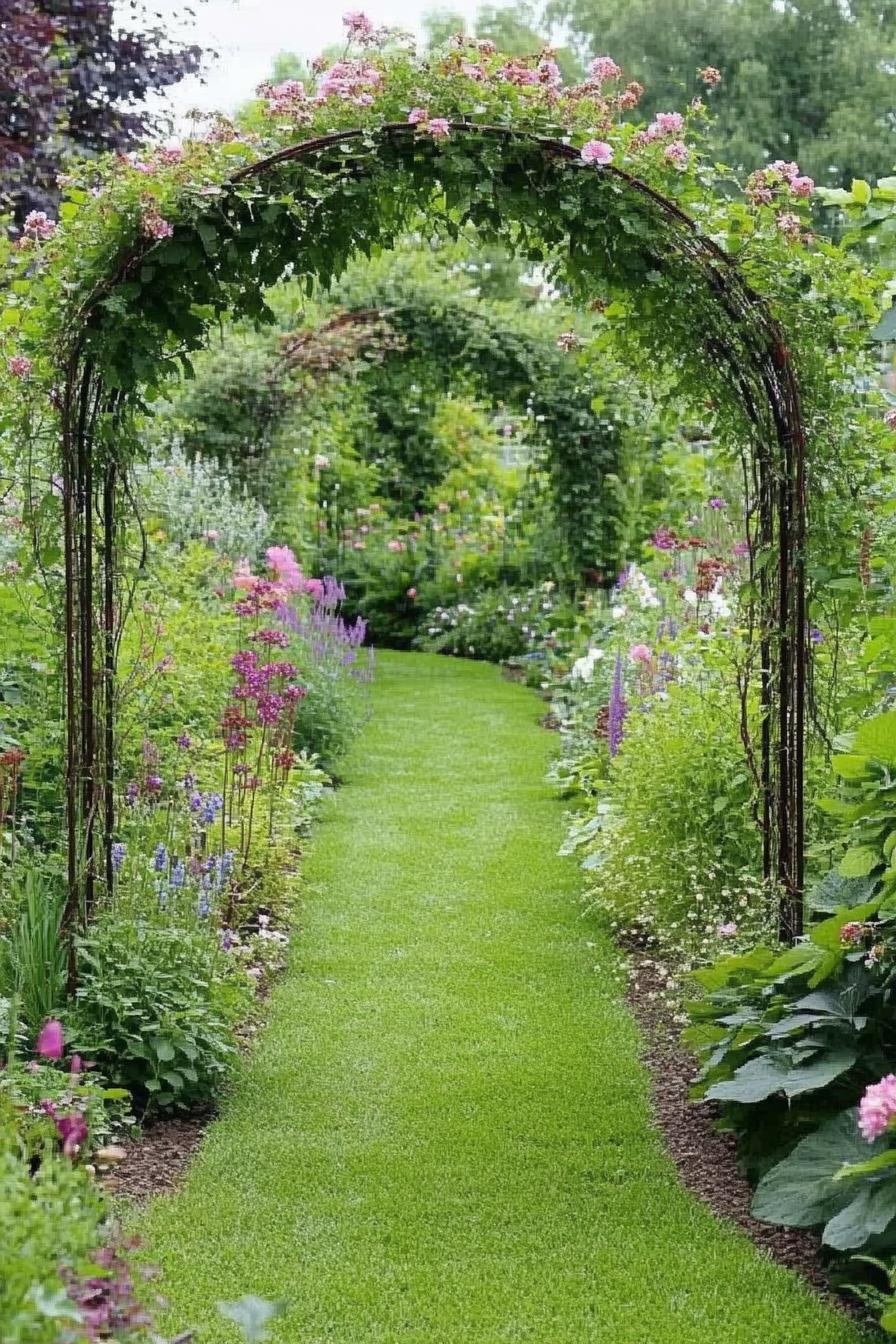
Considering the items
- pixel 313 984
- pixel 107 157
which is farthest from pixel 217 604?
pixel 107 157

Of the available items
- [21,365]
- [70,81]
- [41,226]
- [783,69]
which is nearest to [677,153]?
[41,226]

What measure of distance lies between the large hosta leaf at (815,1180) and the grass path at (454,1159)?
7.1 inches

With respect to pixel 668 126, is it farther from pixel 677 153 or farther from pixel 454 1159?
pixel 454 1159

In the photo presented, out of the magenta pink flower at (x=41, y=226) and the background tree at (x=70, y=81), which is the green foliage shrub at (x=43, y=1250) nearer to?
the magenta pink flower at (x=41, y=226)

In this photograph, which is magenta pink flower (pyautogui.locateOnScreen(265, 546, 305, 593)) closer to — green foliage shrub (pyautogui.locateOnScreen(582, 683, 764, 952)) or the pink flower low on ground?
green foliage shrub (pyautogui.locateOnScreen(582, 683, 764, 952))

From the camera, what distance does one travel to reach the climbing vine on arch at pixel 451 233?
3672mm

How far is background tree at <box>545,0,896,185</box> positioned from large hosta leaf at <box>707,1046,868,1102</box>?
22.0 metres

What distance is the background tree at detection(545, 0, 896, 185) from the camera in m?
23.6

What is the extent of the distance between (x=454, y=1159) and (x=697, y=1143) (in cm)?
62

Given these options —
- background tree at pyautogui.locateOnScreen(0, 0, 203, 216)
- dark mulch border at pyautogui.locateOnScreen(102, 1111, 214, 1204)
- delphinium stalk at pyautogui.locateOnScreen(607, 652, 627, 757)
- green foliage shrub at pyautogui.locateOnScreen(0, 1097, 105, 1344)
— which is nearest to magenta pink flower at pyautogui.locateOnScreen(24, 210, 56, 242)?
dark mulch border at pyautogui.locateOnScreen(102, 1111, 214, 1204)

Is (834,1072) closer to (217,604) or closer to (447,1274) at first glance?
(447,1274)

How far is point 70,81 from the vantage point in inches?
395

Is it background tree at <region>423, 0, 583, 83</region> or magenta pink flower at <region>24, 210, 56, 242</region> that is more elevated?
background tree at <region>423, 0, 583, 83</region>

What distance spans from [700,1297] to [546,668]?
7.86 metres
